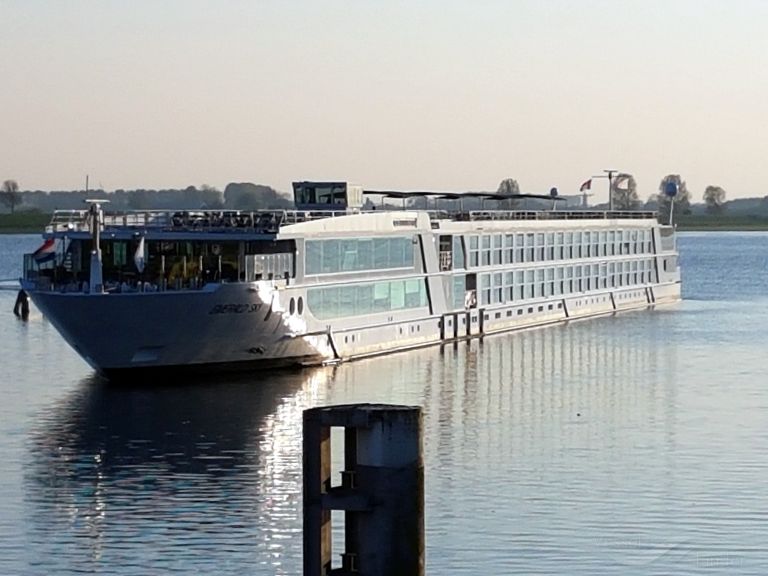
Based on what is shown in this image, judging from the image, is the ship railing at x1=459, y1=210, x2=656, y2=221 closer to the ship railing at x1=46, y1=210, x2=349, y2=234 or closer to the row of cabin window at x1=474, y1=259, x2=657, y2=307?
the row of cabin window at x1=474, y1=259, x2=657, y2=307

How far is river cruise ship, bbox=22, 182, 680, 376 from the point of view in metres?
50.0

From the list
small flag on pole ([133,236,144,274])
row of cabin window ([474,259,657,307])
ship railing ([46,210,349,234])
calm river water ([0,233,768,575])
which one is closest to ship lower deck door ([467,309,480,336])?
row of cabin window ([474,259,657,307])

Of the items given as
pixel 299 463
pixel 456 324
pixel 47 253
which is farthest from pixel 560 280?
pixel 299 463

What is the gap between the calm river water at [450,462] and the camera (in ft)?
95.5

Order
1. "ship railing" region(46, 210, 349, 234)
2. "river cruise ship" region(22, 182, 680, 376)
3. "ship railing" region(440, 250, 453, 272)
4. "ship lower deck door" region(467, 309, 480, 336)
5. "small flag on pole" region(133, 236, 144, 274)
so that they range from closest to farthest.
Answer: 1. "river cruise ship" region(22, 182, 680, 376)
2. "small flag on pole" region(133, 236, 144, 274)
3. "ship railing" region(46, 210, 349, 234)
4. "ship railing" region(440, 250, 453, 272)
5. "ship lower deck door" region(467, 309, 480, 336)

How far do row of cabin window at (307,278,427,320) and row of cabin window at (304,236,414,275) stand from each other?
61 centimetres

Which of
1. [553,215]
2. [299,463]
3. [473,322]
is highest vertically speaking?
[553,215]

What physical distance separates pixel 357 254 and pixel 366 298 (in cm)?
156

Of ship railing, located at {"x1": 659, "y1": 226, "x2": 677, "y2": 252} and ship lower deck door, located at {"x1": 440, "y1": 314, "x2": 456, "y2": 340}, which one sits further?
ship railing, located at {"x1": 659, "y1": 226, "x2": 677, "y2": 252}

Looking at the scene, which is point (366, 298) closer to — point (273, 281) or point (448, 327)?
point (273, 281)

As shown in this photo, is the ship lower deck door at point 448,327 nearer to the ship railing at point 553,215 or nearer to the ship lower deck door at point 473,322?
the ship lower deck door at point 473,322

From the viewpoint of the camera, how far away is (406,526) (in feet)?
64.3

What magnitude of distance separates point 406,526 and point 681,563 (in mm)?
9698

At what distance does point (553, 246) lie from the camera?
263 ft
